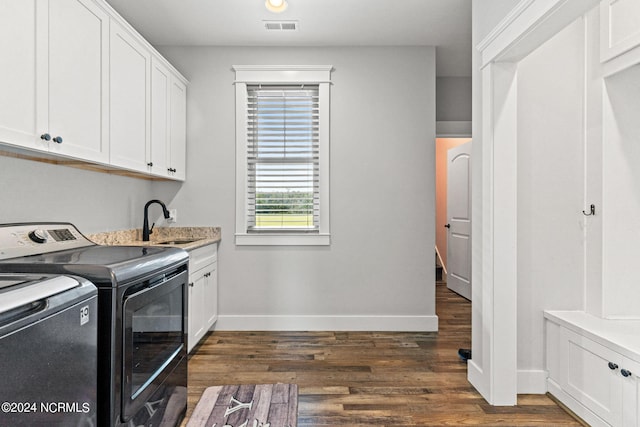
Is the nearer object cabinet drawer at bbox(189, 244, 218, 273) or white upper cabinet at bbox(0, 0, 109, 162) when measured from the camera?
white upper cabinet at bbox(0, 0, 109, 162)

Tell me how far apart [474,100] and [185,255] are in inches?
79.5

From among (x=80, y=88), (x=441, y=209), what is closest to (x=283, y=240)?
(x=80, y=88)

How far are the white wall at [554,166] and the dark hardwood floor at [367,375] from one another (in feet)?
2.59

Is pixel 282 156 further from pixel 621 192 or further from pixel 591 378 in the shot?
pixel 591 378

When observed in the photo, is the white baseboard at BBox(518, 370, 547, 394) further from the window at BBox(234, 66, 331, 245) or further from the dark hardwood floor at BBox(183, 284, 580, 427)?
the window at BBox(234, 66, 331, 245)

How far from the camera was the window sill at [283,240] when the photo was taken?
344cm

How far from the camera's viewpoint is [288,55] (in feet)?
11.2

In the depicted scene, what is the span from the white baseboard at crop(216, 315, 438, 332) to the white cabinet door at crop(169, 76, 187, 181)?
4.67 ft

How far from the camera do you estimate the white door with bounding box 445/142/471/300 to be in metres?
4.68

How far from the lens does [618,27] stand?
6.59 feet

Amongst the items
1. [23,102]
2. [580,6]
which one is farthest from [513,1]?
[23,102]

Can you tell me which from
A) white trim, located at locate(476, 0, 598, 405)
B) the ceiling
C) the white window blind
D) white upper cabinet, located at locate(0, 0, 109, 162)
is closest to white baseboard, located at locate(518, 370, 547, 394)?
white trim, located at locate(476, 0, 598, 405)

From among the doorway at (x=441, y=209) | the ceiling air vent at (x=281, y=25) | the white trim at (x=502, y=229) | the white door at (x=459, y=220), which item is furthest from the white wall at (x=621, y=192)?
the doorway at (x=441, y=209)

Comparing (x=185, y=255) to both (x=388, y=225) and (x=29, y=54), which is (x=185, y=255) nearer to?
(x=29, y=54)
